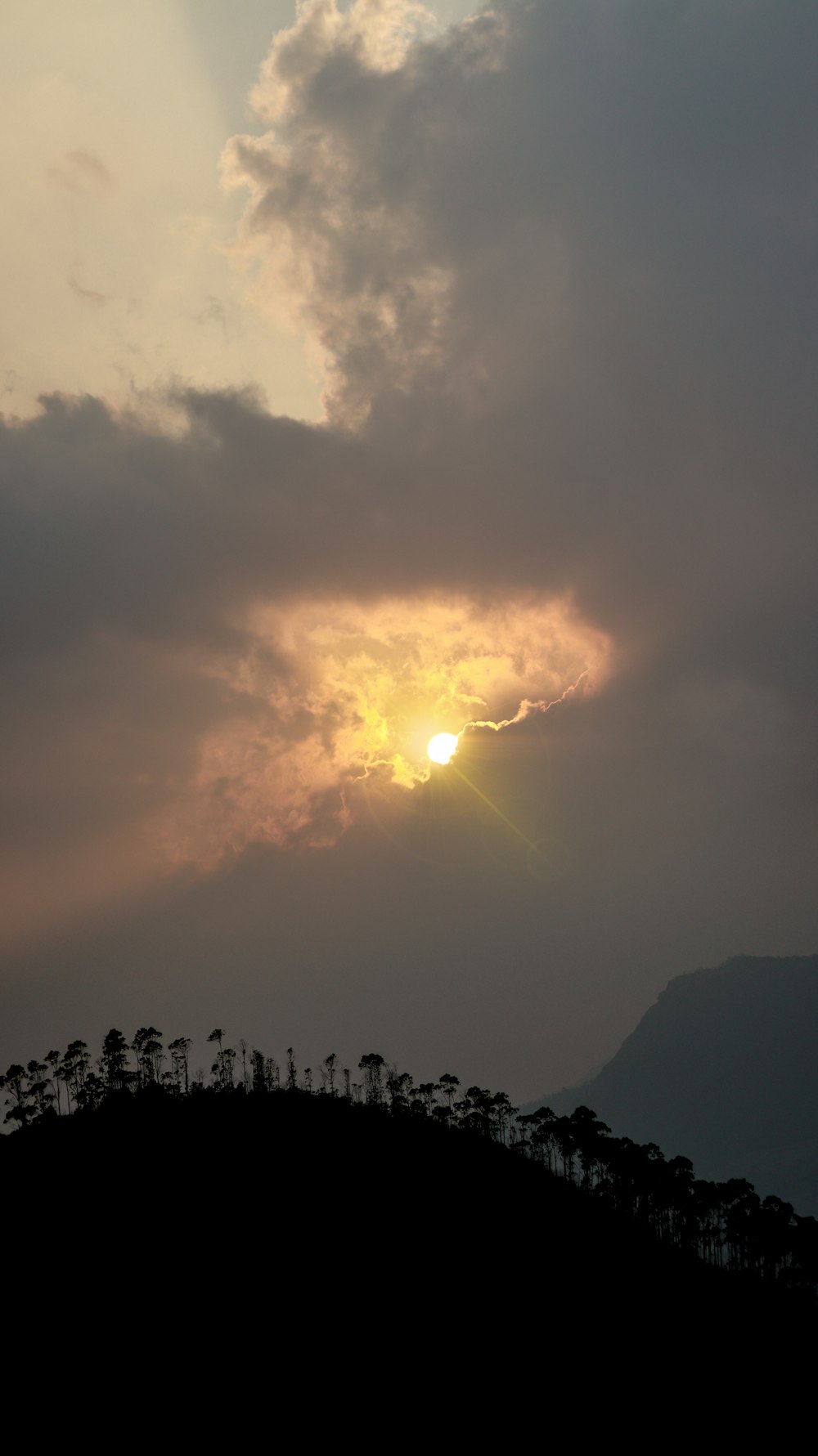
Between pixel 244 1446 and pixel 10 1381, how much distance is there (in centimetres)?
2540

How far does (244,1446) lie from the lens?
98000mm

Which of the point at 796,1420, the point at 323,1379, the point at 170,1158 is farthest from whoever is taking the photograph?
the point at 170,1158

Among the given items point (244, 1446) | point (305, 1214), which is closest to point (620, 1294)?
point (305, 1214)

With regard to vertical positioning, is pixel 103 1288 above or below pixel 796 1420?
above

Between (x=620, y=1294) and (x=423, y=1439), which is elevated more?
(x=620, y=1294)

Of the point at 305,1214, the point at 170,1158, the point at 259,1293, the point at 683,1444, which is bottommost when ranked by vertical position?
the point at 683,1444

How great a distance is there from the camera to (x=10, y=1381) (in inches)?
4092

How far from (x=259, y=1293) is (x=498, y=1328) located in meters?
28.2

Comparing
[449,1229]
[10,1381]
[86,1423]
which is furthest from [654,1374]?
[10,1381]

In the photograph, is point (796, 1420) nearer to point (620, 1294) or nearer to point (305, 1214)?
point (620, 1294)

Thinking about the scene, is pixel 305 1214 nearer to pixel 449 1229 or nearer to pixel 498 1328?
pixel 449 1229

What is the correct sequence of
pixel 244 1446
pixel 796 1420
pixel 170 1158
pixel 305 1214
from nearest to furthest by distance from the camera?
pixel 244 1446 < pixel 796 1420 < pixel 305 1214 < pixel 170 1158

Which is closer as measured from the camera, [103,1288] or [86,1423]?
[86,1423]

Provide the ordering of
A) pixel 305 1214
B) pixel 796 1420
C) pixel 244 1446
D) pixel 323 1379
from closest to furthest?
pixel 244 1446
pixel 323 1379
pixel 796 1420
pixel 305 1214
